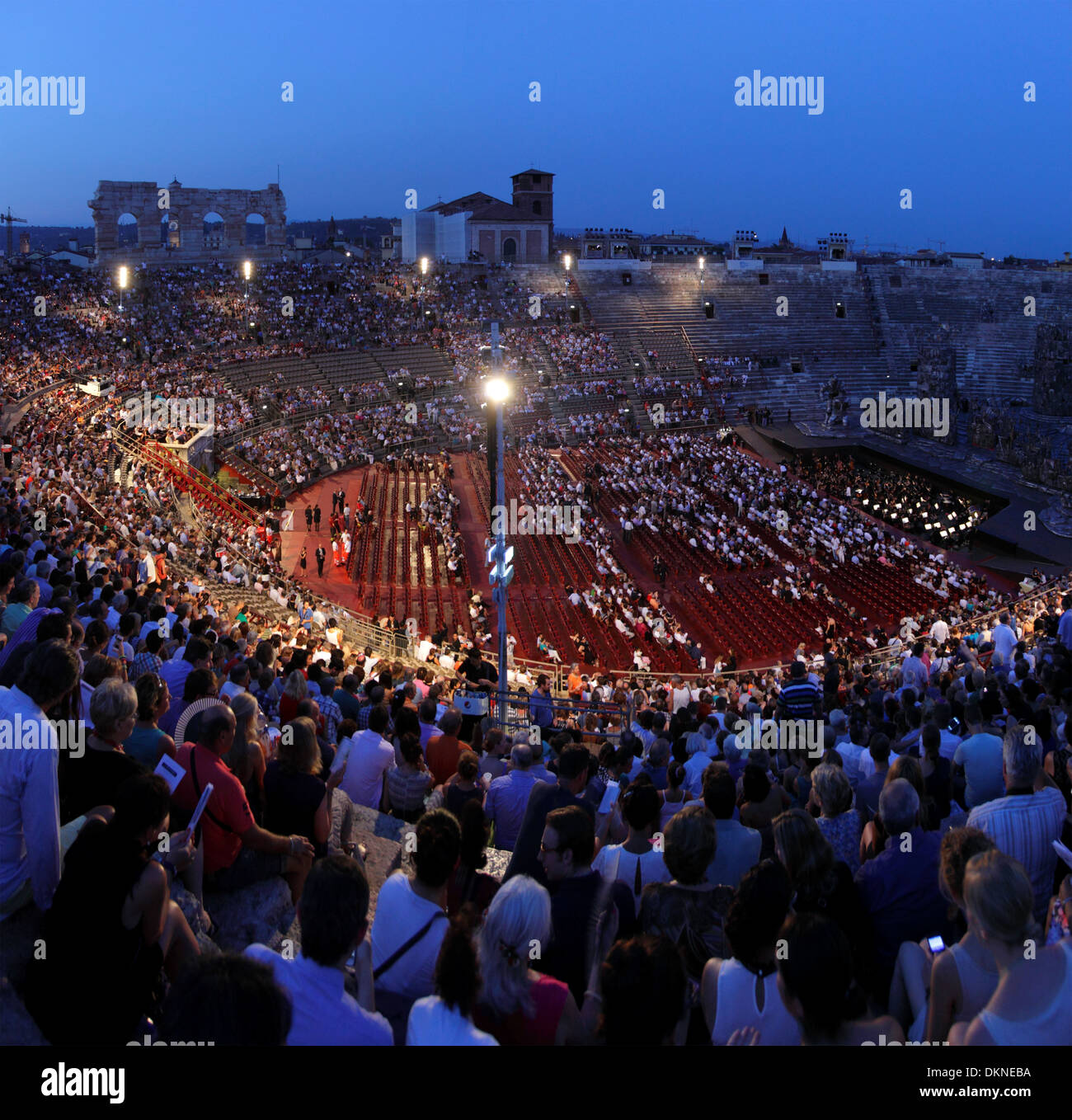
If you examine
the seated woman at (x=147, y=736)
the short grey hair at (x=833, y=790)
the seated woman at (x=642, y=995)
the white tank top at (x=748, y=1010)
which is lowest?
the white tank top at (x=748, y=1010)

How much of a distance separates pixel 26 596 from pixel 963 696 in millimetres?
8911

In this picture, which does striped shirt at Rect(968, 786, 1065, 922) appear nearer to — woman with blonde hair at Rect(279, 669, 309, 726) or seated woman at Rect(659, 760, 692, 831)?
seated woman at Rect(659, 760, 692, 831)

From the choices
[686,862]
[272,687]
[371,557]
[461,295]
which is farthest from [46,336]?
[686,862]

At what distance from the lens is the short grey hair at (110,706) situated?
4672mm

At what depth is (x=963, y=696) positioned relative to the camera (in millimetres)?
10148

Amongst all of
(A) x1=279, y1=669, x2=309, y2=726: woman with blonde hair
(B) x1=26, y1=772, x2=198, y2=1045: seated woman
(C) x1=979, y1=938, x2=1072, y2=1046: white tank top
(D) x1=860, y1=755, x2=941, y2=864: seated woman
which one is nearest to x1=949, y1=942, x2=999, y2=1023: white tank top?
(C) x1=979, y1=938, x2=1072, y2=1046: white tank top

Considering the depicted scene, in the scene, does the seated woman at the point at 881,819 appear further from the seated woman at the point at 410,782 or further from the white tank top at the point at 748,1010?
the seated woman at the point at 410,782

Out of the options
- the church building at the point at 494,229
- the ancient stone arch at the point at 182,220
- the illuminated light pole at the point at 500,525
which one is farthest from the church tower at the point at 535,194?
the illuminated light pole at the point at 500,525

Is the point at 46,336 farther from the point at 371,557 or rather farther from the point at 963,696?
the point at 963,696

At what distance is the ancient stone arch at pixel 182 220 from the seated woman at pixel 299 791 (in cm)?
5224

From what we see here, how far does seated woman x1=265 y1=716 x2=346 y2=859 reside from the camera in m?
5.19

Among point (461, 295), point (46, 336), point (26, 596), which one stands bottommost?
point (26, 596)

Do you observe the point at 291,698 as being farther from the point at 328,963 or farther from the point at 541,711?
the point at 541,711

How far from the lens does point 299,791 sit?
204 inches
